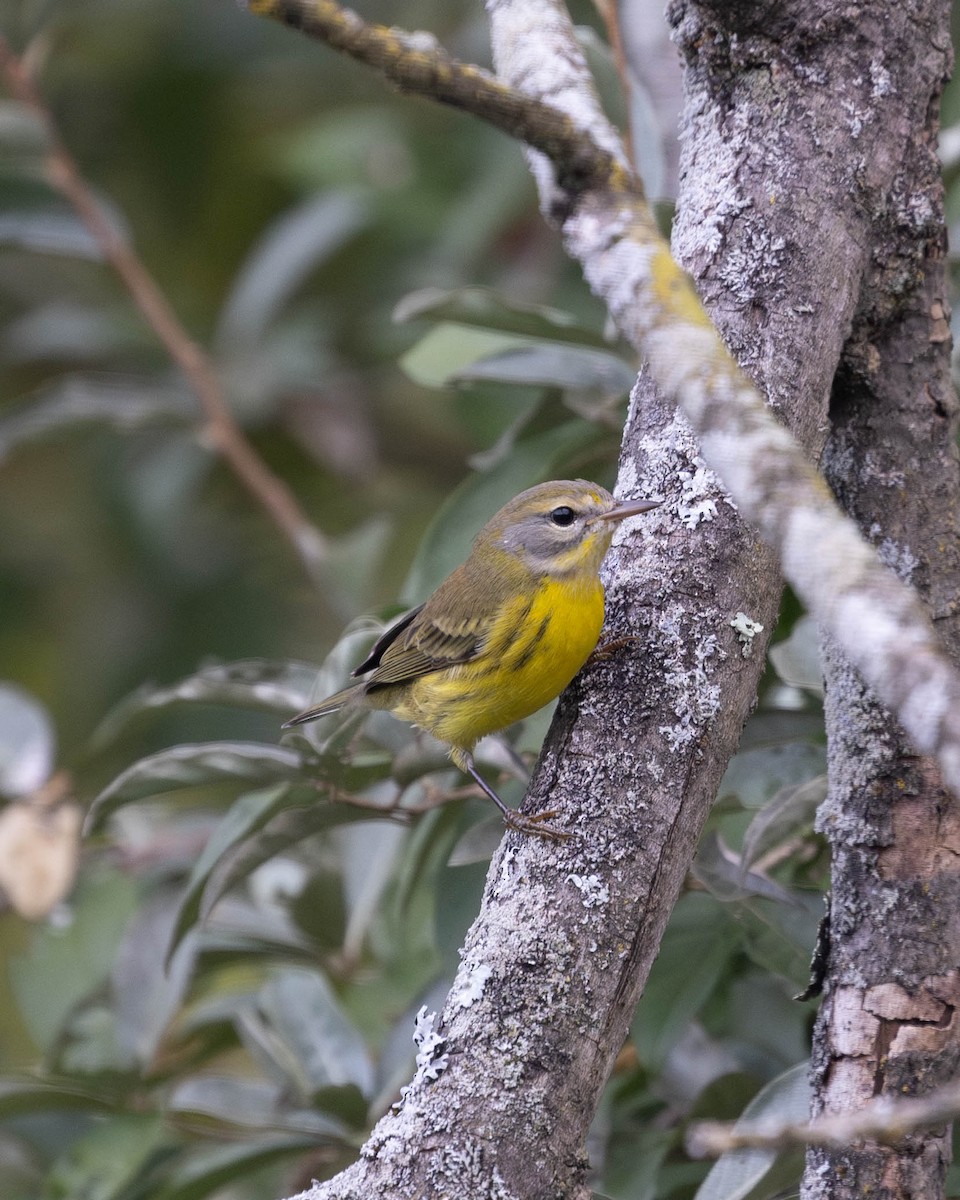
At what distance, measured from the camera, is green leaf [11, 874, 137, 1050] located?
330cm

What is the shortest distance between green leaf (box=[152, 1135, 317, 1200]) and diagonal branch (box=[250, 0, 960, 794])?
179 cm

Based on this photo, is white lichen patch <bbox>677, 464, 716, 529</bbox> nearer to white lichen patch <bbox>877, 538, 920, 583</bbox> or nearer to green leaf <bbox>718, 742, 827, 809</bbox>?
white lichen patch <bbox>877, 538, 920, 583</bbox>

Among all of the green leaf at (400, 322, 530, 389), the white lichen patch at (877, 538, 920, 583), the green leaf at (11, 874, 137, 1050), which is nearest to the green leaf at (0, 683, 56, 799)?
the green leaf at (11, 874, 137, 1050)

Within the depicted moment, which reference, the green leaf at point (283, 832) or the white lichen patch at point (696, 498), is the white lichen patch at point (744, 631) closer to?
the white lichen patch at point (696, 498)

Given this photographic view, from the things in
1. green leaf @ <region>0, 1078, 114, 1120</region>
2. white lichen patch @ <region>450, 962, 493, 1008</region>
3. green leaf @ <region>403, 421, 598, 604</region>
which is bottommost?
white lichen patch @ <region>450, 962, 493, 1008</region>

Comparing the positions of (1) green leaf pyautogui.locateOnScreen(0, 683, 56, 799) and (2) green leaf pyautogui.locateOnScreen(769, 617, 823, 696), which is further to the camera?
(1) green leaf pyautogui.locateOnScreen(0, 683, 56, 799)

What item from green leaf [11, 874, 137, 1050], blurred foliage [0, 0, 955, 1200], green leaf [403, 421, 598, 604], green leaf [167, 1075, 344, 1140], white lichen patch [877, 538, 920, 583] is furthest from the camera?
green leaf [11, 874, 137, 1050]

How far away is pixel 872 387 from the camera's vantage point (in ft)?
6.46

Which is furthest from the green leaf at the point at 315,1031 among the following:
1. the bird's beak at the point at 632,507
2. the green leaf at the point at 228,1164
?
the bird's beak at the point at 632,507

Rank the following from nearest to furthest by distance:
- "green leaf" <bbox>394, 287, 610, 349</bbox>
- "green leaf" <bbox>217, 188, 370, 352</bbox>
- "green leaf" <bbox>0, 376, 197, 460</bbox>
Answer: "green leaf" <bbox>394, 287, 610, 349</bbox> → "green leaf" <bbox>0, 376, 197, 460</bbox> → "green leaf" <bbox>217, 188, 370, 352</bbox>

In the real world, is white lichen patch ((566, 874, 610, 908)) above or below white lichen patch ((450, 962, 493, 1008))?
above

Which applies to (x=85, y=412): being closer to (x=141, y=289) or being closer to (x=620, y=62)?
(x=141, y=289)

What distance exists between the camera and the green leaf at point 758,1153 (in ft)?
5.99

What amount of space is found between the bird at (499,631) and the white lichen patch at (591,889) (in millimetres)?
712
